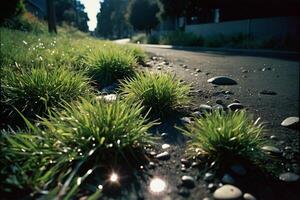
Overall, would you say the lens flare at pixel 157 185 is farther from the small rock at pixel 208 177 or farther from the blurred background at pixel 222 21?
the blurred background at pixel 222 21

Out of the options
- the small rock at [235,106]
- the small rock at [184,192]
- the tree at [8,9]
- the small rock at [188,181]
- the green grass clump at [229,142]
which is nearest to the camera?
the small rock at [184,192]

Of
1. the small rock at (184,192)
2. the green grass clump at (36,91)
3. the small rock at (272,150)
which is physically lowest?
the small rock at (184,192)

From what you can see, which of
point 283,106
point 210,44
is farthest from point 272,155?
point 210,44

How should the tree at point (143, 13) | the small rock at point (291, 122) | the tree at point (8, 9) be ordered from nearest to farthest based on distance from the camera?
the small rock at point (291, 122)
the tree at point (8, 9)
the tree at point (143, 13)

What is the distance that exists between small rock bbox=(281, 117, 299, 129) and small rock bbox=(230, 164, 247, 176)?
1.10 m

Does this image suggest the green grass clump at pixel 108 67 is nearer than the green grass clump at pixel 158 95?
No

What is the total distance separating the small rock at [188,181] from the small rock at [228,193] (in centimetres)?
21

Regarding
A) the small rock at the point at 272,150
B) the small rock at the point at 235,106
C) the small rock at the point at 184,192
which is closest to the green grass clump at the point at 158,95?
the small rock at the point at 235,106

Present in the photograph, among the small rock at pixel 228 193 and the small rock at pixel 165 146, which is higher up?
the small rock at pixel 165 146

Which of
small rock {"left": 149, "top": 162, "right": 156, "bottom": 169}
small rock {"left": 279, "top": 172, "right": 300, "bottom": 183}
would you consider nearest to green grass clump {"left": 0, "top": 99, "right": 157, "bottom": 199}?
small rock {"left": 149, "top": 162, "right": 156, "bottom": 169}

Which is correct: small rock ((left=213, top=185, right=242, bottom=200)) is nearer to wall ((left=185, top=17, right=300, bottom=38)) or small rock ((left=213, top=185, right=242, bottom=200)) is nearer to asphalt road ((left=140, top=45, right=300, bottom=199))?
asphalt road ((left=140, top=45, right=300, bottom=199))

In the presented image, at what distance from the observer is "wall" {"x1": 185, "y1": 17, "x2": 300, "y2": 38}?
18.7 meters

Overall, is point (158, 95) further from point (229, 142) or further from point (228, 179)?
point (228, 179)

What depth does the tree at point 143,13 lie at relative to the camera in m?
40.1
